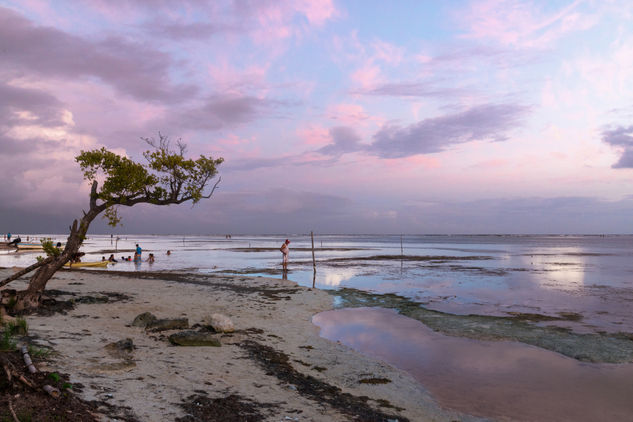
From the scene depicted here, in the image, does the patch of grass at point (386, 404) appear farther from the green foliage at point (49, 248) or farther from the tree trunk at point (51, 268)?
the green foliage at point (49, 248)

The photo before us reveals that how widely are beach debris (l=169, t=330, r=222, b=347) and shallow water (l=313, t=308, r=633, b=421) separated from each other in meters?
4.62

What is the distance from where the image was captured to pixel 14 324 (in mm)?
9469

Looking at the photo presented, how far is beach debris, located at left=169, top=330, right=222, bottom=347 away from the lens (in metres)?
10.5

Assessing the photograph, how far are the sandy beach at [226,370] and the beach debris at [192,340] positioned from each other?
18 cm

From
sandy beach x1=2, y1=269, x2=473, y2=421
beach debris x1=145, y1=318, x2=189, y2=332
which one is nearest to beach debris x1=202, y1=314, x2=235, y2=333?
sandy beach x1=2, y1=269, x2=473, y2=421

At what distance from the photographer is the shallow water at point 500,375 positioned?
27.8 ft

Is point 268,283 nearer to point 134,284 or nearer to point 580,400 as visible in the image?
point 134,284

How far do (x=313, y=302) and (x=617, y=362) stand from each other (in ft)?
41.4

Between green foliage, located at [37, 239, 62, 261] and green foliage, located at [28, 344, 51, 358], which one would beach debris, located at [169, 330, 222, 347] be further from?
green foliage, located at [37, 239, 62, 261]

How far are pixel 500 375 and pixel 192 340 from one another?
8.49 m

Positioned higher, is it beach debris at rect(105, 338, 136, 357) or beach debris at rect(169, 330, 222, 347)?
beach debris at rect(105, 338, 136, 357)

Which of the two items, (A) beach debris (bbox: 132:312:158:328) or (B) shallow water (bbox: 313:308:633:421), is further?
(A) beach debris (bbox: 132:312:158:328)

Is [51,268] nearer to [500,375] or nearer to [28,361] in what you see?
[28,361]

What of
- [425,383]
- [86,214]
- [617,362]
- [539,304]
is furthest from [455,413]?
[539,304]
